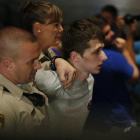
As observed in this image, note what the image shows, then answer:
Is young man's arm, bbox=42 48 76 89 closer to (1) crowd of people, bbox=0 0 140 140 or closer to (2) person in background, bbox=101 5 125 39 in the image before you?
(1) crowd of people, bbox=0 0 140 140

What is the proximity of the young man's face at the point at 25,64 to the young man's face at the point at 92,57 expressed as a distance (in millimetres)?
192

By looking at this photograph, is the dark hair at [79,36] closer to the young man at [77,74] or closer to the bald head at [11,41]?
the young man at [77,74]

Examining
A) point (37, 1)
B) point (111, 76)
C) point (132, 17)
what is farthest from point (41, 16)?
point (132, 17)

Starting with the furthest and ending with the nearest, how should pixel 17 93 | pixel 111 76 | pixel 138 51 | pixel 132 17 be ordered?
1. pixel 138 51
2. pixel 132 17
3. pixel 111 76
4. pixel 17 93

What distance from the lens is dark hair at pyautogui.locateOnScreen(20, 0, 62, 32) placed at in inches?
40.5

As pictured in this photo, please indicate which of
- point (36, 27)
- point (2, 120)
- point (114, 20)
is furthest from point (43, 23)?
point (114, 20)

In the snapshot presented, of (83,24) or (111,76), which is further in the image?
(111,76)

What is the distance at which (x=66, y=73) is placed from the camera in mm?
970

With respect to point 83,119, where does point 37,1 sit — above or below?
above

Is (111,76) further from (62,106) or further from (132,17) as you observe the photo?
(132,17)

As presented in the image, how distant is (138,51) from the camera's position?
2.40m

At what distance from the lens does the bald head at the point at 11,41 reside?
895 millimetres

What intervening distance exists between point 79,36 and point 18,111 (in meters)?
0.34

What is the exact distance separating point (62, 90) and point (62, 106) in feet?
0.19
